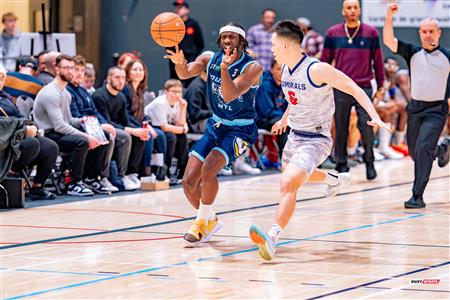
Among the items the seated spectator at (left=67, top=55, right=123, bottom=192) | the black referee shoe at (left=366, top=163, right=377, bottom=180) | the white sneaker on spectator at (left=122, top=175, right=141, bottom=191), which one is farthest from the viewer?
the black referee shoe at (left=366, top=163, right=377, bottom=180)

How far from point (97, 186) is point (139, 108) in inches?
52.3

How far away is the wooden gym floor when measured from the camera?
667cm

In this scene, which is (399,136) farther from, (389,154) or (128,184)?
(128,184)

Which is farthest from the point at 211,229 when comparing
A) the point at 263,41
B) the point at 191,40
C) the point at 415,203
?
the point at 263,41

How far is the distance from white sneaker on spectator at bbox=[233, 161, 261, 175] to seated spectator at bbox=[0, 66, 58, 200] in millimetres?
4007

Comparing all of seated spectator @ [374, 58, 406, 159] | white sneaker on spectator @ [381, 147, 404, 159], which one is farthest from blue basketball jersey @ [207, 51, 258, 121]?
white sneaker on spectator @ [381, 147, 404, 159]

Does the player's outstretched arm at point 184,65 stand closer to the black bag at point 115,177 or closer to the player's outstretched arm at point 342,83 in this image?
the player's outstretched arm at point 342,83

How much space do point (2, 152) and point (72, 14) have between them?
9403mm

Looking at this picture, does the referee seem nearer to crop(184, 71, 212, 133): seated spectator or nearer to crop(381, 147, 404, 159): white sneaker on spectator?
crop(184, 71, 212, 133): seated spectator

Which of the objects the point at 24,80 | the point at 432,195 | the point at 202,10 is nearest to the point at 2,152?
the point at 24,80

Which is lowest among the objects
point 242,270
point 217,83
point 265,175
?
point 265,175

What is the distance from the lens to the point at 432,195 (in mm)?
12359

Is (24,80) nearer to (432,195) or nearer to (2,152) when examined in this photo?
(2,152)

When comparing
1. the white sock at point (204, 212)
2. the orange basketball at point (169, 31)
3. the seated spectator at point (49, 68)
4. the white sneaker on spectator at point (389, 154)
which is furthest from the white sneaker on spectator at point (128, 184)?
the white sneaker on spectator at point (389, 154)
